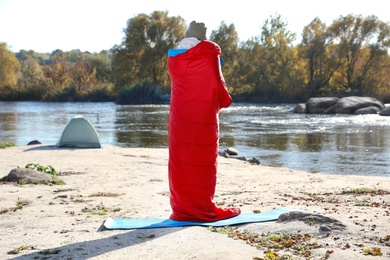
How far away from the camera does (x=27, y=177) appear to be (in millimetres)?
10555

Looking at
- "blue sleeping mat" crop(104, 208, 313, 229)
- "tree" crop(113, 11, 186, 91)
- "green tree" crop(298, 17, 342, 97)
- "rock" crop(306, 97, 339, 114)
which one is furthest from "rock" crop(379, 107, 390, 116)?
"tree" crop(113, 11, 186, 91)

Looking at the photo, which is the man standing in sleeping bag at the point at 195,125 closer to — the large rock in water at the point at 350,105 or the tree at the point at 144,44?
the large rock in water at the point at 350,105

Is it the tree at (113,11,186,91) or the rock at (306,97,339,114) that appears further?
the tree at (113,11,186,91)

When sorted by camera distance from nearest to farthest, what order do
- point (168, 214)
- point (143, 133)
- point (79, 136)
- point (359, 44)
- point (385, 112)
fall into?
point (168, 214) → point (79, 136) → point (143, 133) → point (385, 112) → point (359, 44)

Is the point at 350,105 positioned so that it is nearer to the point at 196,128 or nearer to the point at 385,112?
the point at 385,112

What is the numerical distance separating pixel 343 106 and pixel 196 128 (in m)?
38.2

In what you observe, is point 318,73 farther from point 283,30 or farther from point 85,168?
point 85,168

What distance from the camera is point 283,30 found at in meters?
62.6

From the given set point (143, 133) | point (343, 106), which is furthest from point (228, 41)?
point (143, 133)

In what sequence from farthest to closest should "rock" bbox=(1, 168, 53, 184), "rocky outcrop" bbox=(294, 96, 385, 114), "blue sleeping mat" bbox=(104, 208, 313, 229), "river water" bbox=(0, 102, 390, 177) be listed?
"rocky outcrop" bbox=(294, 96, 385, 114) < "river water" bbox=(0, 102, 390, 177) < "rock" bbox=(1, 168, 53, 184) < "blue sleeping mat" bbox=(104, 208, 313, 229)

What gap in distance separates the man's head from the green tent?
11568 mm

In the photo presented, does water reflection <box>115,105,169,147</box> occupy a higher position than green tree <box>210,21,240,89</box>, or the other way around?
green tree <box>210,21,240,89</box>

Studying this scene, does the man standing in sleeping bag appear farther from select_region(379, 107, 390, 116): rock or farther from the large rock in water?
the large rock in water

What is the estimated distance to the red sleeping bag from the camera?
6.95m
